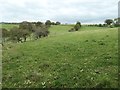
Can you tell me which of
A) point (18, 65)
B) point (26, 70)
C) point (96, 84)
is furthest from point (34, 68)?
point (96, 84)

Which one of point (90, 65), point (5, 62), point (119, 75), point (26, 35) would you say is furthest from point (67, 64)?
point (26, 35)

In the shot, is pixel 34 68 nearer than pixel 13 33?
Yes

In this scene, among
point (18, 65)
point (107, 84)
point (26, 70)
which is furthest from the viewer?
point (18, 65)

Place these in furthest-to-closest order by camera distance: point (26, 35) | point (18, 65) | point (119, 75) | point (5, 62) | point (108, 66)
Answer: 1. point (26, 35)
2. point (5, 62)
3. point (18, 65)
4. point (108, 66)
5. point (119, 75)

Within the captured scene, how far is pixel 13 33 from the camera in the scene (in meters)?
99.6

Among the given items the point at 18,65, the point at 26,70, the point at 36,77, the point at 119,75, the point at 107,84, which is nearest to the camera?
the point at 107,84

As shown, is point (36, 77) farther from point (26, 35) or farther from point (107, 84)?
point (26, 35)

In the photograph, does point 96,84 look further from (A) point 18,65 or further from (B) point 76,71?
(A) point 18,65

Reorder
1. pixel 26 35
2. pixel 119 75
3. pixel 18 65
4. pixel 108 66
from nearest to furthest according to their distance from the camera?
pixel 119 75
pixel 108 66
pixel 18 65
pixel 26 35

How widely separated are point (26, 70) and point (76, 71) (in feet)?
13.9

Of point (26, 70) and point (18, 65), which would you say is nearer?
point (26, 70)

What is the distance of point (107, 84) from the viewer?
15.3 meters

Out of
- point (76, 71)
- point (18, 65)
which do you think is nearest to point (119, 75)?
point (76, 71)

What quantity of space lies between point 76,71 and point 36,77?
2717 millimetres
